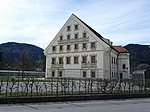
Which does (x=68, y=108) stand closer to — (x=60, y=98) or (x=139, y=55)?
(x=60, y=98)

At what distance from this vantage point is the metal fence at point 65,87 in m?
16.9

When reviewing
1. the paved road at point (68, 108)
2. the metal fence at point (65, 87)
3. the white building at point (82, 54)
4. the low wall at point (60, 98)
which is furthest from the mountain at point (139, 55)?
the paved road at point (68, 108)

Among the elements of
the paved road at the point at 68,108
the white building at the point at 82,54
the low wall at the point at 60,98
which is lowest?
the paved road at the point at 68,108

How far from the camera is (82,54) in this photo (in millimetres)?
64250

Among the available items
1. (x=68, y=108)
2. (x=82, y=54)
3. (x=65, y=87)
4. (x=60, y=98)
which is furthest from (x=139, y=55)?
(x=68, y=108)

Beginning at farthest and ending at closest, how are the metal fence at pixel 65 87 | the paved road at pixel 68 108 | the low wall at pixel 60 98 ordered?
the metal fence at pixel 65 87 < the low wall at pixel 60 98 < the paved road at pixel 68 108

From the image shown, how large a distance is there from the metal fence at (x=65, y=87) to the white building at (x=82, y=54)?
118 feet

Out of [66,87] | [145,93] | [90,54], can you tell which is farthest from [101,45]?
[66,87]

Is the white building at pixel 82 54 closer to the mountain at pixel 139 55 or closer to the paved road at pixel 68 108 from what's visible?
the mountain at pixel 139 55

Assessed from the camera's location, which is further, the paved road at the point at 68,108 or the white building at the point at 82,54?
the white building at the point at 82,54

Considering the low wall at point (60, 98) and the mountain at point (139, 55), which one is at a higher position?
the mountain at point (139, 55)

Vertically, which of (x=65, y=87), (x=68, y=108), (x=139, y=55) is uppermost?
(x=139, y=55)

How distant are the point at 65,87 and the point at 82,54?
Answer: 1789 inches

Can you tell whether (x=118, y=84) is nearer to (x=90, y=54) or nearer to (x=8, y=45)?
(x=90, y=54)
